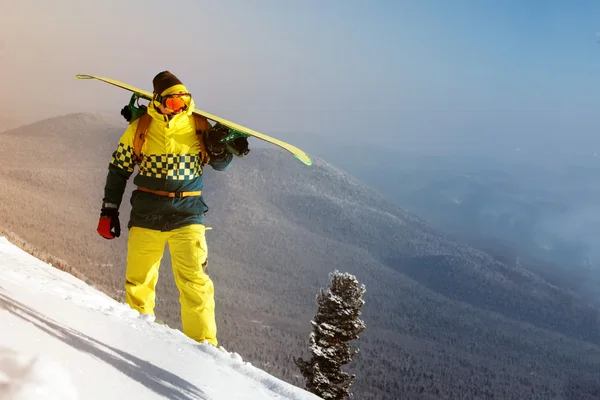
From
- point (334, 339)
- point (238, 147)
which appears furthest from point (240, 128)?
point (334, 339)

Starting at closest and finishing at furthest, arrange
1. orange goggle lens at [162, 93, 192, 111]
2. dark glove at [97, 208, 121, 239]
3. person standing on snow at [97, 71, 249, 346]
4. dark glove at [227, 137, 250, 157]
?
orange goggle lens at [162, 93, 192, 111] < person standing on snow at [97, 71, 249, 346] < dark glove at [227, 137, 250, 157] < dark glove at [97, 208, 121, 239]

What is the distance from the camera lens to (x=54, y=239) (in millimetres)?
106312

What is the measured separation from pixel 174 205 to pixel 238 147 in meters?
1.07

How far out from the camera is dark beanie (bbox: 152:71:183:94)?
5738mm

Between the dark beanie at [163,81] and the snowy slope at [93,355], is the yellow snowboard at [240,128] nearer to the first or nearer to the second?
the dark beanie at [163,81]

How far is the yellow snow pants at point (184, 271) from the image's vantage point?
6.00m

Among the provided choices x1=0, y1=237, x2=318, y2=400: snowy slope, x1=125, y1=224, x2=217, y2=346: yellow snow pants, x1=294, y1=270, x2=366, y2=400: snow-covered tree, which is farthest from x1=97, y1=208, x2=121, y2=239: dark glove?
x1=294, y1=270, x2=366, y2=400: snow-covered tree

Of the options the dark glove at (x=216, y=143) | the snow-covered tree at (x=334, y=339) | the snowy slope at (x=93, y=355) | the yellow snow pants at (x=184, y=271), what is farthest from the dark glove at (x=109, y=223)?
the snow-covered tree at (x=334, y=339)

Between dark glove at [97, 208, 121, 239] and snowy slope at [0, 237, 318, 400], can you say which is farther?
dark glove at [97, 208, 121, 239]

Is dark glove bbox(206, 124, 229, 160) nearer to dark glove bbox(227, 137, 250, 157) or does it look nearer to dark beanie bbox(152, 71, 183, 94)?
dark glove bbox(227, 137, 250, 157)

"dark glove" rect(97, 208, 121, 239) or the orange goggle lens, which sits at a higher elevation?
the orange goggle lens

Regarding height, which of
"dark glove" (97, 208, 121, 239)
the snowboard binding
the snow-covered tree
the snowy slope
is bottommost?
the snow-covered tree

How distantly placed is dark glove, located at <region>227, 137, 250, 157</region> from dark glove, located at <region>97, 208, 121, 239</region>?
1.79 meters

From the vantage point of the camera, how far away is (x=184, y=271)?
6008 millimetres
